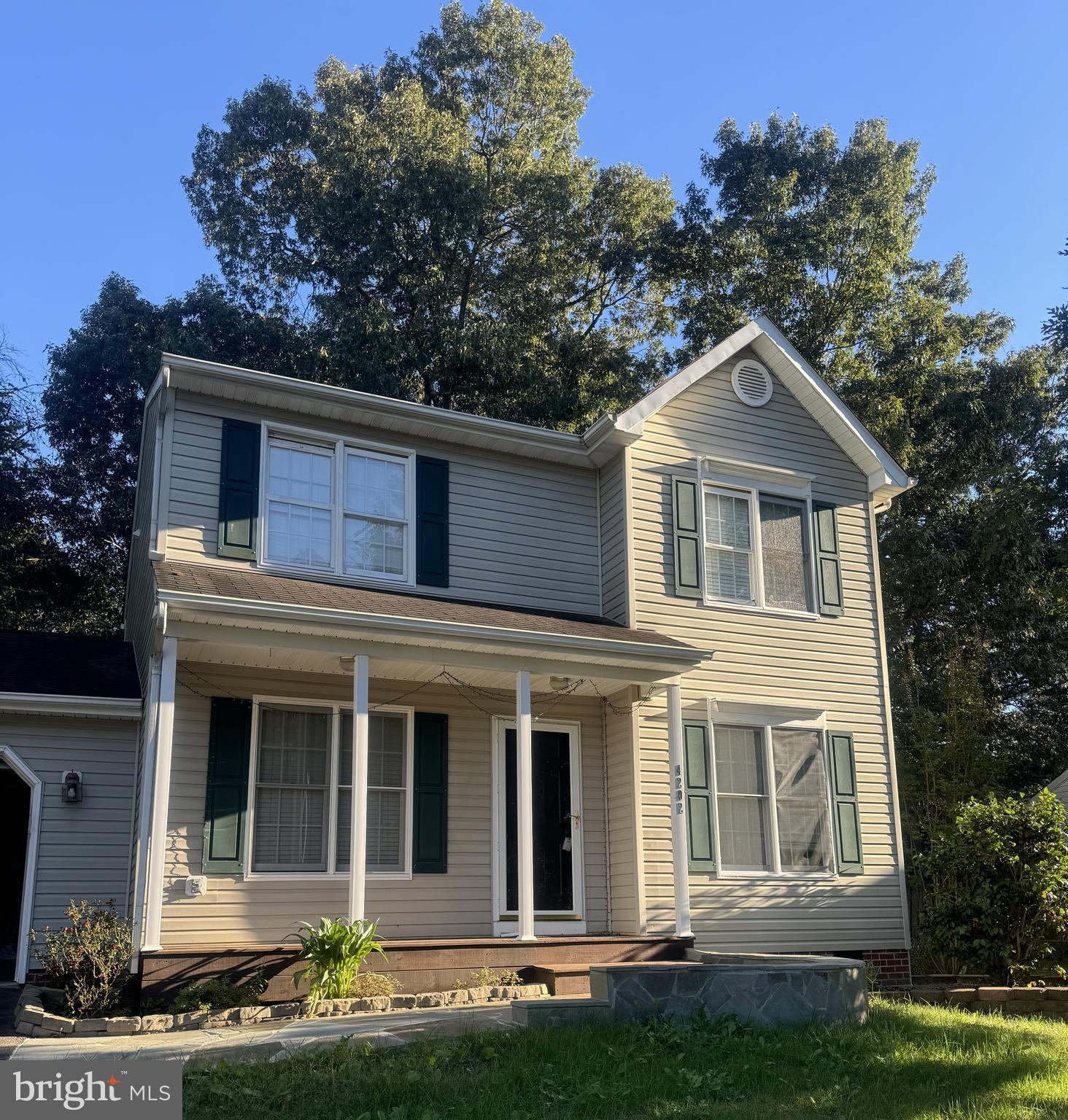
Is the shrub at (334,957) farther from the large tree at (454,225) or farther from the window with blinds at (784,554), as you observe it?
the large tree at (454,225)

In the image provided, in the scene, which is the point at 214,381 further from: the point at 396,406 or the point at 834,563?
the point at 834,563

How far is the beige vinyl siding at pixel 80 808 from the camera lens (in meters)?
10.9

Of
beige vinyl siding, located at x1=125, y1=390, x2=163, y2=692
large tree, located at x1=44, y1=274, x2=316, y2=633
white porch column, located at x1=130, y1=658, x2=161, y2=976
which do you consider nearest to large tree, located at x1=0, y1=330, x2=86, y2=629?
large tree, located at x1=44, y1=274, x2=316, y2=633

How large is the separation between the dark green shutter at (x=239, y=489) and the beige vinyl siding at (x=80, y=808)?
214 cm

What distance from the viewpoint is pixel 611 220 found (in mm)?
25156

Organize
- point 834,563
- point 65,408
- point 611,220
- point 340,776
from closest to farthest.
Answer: point 340,776, point 834,563, point 65,408, point 611,220

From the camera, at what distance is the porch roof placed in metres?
9.41

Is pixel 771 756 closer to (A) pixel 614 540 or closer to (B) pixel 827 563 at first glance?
(B) pixel 827 563

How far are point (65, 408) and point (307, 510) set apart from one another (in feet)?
44.4

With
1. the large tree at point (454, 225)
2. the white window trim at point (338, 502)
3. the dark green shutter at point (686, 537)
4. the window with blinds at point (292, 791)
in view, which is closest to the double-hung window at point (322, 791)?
the window with blinds at point (292, 791)

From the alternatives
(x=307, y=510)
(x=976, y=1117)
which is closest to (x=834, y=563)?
(x=307, y=510)

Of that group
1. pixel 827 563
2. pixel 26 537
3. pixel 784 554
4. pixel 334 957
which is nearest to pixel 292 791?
pixel 334 957

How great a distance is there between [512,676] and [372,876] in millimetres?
2375

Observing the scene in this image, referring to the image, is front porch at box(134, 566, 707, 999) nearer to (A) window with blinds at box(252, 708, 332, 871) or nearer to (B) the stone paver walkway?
(A) window with blinds at box(252, 708, 332, 871)
